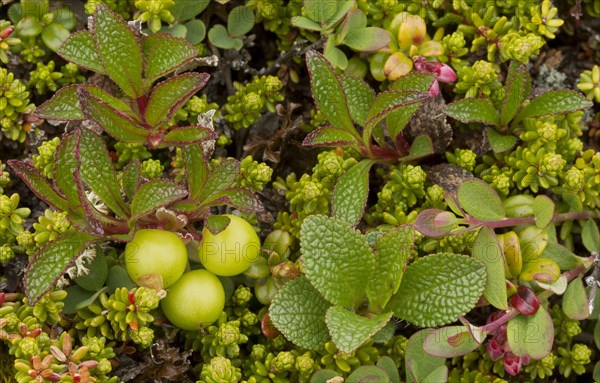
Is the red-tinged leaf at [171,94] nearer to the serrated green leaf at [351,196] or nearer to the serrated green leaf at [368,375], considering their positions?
the serrated green leaf at [351,196]

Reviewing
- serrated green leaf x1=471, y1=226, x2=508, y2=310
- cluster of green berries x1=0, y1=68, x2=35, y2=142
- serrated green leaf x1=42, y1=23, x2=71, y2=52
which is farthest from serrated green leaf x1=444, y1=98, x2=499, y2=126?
cluster of green berries x1=0, y1=68, x2=35, y2=142

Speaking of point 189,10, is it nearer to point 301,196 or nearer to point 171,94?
point 171,94

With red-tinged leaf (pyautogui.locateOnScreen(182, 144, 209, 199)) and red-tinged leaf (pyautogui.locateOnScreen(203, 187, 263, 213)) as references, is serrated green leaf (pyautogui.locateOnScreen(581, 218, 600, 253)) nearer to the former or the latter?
red-tinged leaf (pyautogui.locateOnScreen(203, 187, 263, 213))

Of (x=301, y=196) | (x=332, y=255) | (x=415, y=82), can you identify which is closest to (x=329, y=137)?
(x=301, y=196)

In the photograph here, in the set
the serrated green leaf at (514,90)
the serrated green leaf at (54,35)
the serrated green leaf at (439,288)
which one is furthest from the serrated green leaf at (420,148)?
the serrated green leaf at (54,35)

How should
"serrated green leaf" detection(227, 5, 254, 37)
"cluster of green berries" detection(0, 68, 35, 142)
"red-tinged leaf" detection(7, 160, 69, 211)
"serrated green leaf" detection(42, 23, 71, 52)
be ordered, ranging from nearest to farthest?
"red-tinged leaf" detection(7, 160, 69, 211)
"cluster of green berries" detection(0, 68, 35, 142)
"serrated green leaf" detection(42, 23, 71, 52)
"serrated green leaf" detection(227, 5, 254, 37)

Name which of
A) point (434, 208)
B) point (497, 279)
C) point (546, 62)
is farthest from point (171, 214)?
point (546, 62)
